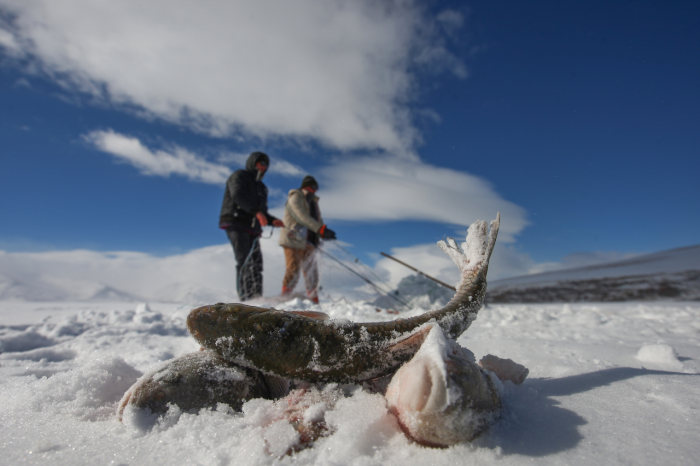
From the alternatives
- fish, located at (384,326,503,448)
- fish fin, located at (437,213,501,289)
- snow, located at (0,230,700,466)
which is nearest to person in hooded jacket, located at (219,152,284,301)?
snow, located at (0,230,700,466)

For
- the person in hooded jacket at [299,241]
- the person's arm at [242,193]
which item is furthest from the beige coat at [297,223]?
the person's arm at [242,193]

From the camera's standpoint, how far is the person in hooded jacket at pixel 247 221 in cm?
581

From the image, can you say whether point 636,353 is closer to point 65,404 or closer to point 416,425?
point 416,425

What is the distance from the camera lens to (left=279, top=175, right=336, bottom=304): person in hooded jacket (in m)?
6.23

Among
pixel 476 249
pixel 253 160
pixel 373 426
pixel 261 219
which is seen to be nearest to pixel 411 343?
pixel 373 426

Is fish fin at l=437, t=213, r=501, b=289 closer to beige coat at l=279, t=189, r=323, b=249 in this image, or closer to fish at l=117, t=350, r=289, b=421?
fish at l=117, t=350, r=289, b=421

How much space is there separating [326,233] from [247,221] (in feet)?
4.80

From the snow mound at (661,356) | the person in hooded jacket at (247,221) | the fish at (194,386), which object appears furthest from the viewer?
the person in hooded jacket at (247,221)

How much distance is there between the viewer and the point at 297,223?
6.36 meters

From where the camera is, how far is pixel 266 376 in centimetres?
153

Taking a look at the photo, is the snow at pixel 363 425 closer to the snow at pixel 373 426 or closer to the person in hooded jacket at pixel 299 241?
the snow at pixel 373 426

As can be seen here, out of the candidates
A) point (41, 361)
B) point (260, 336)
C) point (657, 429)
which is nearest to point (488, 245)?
point (657, 429)

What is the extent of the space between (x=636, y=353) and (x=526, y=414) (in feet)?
6.36

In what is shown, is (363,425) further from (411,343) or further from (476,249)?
(476,249)
